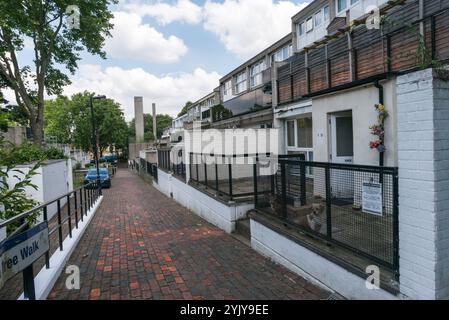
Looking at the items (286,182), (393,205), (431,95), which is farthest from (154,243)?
(431,95)

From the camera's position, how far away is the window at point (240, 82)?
906 inches

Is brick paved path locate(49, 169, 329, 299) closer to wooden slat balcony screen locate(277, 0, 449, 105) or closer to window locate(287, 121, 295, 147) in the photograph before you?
wooden slat balcony screen locate(277, 0, 449, 105)

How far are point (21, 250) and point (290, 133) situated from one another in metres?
9.86

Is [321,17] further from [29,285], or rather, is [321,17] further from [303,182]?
[29,285]

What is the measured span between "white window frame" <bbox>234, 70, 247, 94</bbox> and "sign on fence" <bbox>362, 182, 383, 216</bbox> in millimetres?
20210

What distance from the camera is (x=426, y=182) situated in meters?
2.64

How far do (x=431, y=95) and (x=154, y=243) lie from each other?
5535mm

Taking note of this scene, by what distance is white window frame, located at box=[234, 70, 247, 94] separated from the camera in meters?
23.0

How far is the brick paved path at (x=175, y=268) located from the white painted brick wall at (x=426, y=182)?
1.41 meters

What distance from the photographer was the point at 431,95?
2.59 m

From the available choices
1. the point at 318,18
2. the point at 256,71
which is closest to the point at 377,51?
the point at 318,18
